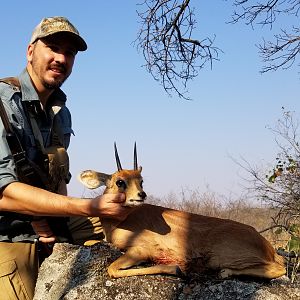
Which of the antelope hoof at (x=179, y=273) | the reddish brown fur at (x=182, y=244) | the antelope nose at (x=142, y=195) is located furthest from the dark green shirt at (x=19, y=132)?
the antelope hoof at (x=179, y=273)

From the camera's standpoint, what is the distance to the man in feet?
11.6

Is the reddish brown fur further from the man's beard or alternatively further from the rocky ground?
the man's beard

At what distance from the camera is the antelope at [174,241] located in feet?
13.2

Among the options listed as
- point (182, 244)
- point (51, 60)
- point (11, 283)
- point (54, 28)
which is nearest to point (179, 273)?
point (182, 244)

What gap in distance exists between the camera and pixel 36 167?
157 inches

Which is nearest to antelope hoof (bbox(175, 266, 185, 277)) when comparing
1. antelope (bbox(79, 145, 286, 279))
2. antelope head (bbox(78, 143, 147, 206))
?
antelope (bbox(79, 145, 286, 279))

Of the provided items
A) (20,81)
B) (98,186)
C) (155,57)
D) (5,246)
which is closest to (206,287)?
(98,186)

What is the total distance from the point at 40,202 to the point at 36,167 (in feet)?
1.82

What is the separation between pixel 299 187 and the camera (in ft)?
33.4

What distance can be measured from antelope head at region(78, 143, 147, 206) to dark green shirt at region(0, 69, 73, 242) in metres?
0.47

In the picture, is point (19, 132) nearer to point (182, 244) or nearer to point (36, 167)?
point (36, 167)

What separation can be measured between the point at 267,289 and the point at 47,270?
178cm

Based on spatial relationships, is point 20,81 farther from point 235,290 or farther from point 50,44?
point 235,290

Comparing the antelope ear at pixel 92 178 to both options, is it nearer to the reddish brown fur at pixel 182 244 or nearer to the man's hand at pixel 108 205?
the reddish brown fur at pixel 182 244
